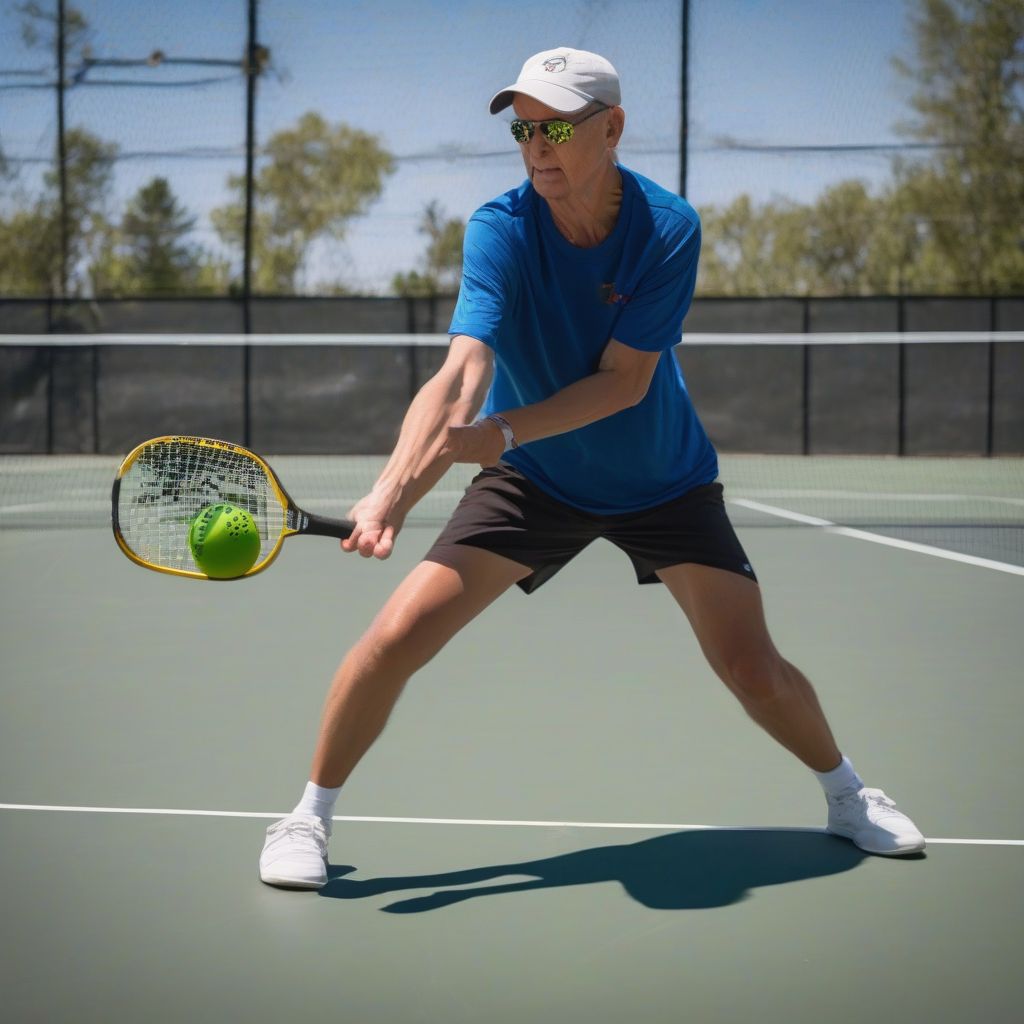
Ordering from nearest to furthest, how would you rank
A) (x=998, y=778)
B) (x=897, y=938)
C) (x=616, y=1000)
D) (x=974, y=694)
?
(x=616, y=1000), (x=897, y=938), (x=998, y=778), (x=974, y=694)

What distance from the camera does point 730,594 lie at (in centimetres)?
325

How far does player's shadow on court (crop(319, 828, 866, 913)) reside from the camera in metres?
3.01

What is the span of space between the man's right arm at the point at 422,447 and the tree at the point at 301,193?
1344cm

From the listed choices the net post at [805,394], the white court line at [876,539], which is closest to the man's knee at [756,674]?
the white court line at [876,539]

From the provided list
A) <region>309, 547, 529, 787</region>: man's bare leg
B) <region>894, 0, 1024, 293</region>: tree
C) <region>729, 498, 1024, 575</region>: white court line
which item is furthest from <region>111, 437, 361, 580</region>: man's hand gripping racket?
<region>894, 0, 1024, 293</region>: tree

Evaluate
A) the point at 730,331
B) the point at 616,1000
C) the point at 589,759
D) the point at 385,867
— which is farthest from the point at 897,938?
the point at 730,331

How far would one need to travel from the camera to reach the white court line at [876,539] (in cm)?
804

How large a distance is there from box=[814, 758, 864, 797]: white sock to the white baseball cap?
147 centimetres

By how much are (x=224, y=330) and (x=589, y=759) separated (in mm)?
13636

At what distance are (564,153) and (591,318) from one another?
1.23ft

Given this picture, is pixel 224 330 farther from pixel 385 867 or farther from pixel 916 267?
pixel 385 867

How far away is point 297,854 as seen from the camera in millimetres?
3029

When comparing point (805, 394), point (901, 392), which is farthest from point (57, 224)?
point (901, 392)

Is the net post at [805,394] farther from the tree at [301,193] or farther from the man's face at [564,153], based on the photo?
the man's face at [564,153]
